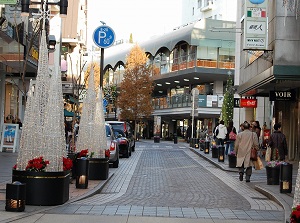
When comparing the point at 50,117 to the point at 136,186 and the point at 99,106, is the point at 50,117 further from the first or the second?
the point at 99,106

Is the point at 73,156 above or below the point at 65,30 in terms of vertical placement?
below

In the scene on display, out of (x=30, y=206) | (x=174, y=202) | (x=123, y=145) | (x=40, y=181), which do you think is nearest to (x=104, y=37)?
(x=123, y=145)

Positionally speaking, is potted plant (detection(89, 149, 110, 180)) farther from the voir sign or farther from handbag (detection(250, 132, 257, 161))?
the voir sign

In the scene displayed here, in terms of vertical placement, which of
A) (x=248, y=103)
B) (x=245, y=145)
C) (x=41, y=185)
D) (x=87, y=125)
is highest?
(x=248, y=103)

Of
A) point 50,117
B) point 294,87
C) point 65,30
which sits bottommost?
point 50,117

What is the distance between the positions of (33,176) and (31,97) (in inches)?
66.6

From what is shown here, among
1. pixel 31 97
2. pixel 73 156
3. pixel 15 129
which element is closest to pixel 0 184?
pixel 73 156

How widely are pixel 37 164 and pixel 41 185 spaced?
386 mm

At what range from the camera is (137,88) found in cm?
6806

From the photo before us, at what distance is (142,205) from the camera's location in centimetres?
1114

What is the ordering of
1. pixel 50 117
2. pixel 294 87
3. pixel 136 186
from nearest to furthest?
1. pixel 50 117
2. pixel 136 186
3. pixel 294 87

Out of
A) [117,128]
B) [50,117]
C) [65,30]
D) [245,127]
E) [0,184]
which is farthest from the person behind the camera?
[65,30]

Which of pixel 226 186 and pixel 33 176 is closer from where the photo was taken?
pixel 33 176

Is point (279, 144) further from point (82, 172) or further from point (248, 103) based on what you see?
point (248, 103)
